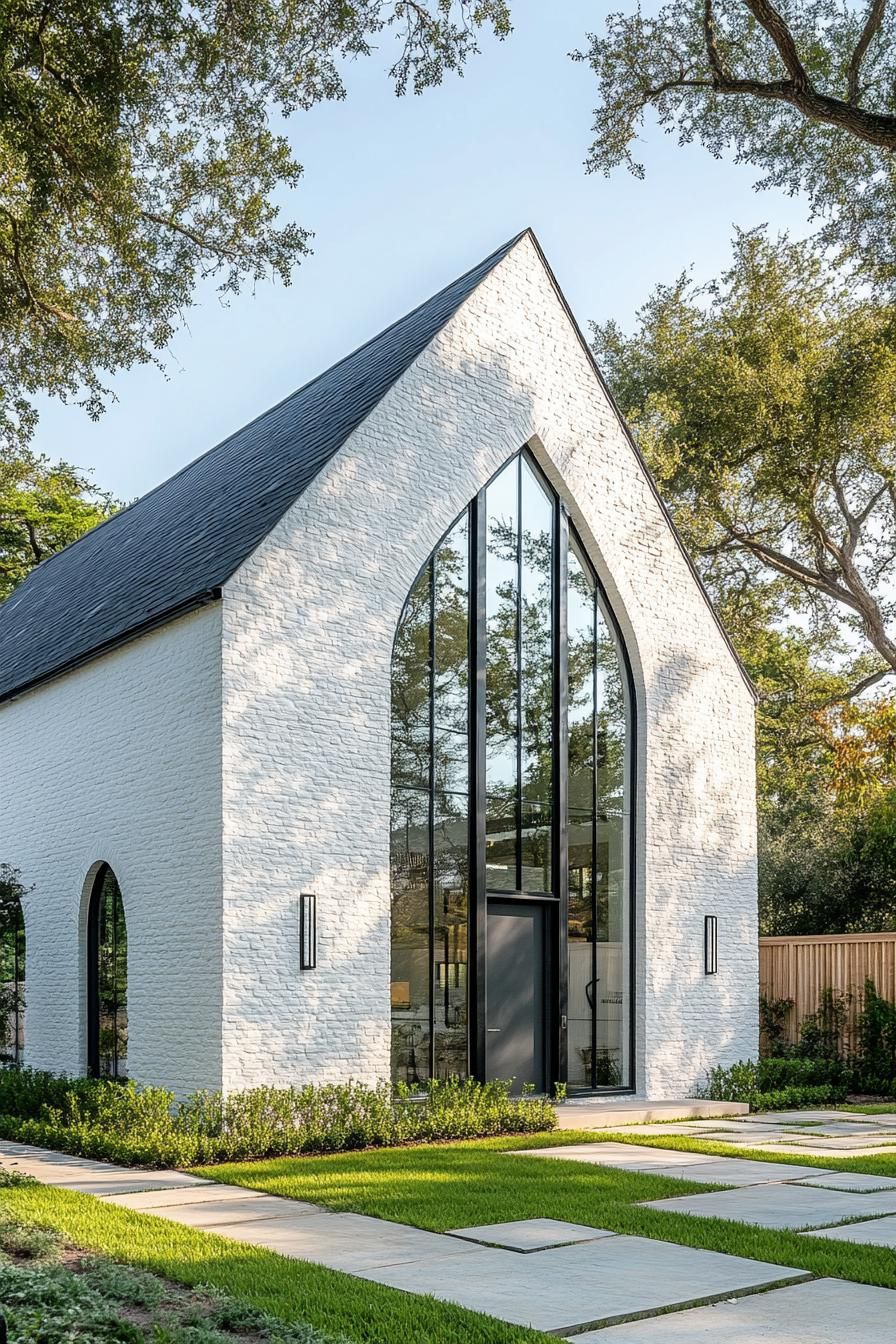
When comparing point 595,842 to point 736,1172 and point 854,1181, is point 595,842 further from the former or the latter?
point 854,1181

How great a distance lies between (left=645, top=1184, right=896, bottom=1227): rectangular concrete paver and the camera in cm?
907

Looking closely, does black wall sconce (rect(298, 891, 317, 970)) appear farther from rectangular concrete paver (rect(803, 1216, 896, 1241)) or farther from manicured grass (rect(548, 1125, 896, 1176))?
rectangular concrete paver (rect(803, 1216, 896, 1241))

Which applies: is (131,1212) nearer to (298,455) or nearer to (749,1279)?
(749,1279)

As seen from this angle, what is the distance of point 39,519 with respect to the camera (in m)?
32.3

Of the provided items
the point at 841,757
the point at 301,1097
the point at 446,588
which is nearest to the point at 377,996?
the point at 301,1097

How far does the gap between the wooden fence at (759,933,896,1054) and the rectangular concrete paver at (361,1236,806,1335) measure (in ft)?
35.8

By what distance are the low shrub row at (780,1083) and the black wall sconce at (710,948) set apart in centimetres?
125

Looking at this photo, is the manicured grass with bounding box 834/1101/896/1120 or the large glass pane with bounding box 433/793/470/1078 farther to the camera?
the manicured grass with bounding box 834/1101/896/1120

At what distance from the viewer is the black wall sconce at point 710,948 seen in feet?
56.6

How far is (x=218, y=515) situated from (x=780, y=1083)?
10208mm

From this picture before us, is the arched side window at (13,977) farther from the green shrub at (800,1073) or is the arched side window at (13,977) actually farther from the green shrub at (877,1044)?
the green shrub at (877,1044)

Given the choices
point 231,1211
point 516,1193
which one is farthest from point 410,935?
point 231,1211

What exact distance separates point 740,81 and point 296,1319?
11.3 meters

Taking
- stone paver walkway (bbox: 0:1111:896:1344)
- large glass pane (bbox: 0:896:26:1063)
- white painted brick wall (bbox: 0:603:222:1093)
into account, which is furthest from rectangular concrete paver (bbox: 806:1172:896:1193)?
large glass pane (bbox: 0:896:26:1063)
